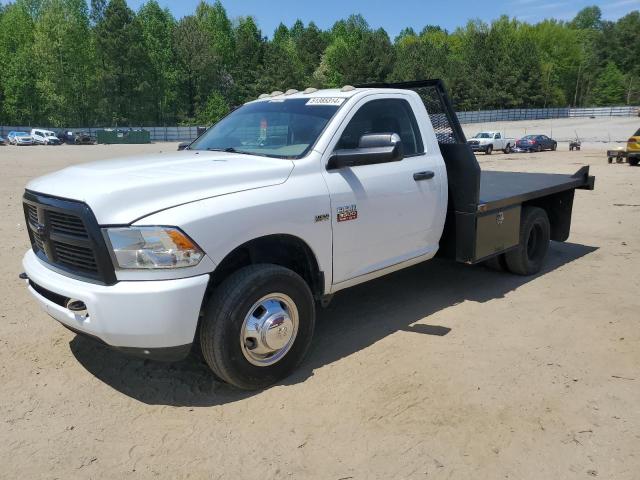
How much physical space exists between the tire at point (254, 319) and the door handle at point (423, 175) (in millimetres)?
1503

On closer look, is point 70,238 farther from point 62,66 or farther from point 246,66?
point 246,66

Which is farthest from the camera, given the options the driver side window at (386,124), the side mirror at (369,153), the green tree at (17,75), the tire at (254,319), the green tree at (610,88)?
the green tree at (610,88)

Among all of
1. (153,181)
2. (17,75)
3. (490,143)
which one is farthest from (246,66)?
(153,181)

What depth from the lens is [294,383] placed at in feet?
12.2

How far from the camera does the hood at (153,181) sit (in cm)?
308

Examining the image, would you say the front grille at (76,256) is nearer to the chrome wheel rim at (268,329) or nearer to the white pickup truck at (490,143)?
the chrome wheel rim at (268,329)

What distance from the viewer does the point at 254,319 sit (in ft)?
11.3

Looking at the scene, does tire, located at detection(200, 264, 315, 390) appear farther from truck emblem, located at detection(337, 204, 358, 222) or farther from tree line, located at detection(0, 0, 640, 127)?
tree line, located at detection(0, 0, 640, 127)

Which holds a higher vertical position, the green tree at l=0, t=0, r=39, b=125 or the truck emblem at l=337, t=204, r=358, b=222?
the green tree at l=0, t=0, r=39, b=125

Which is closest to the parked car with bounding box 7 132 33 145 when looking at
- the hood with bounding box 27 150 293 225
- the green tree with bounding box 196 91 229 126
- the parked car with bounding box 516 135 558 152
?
the green tree with bounding box 196 91 229 126

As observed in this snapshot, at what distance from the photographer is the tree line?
244 ft

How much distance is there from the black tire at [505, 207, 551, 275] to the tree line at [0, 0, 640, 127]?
74.5 meters

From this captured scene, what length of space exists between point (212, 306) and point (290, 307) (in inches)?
23.0

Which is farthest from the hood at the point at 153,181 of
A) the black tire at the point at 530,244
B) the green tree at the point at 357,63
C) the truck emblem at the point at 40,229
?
the green tree at the point at 357,63
